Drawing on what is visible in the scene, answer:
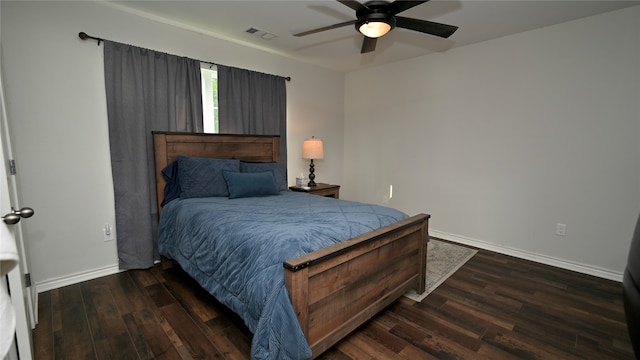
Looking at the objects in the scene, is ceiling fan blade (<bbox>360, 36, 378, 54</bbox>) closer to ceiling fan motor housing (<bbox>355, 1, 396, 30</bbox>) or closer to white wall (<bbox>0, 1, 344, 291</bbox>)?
ceiling fan motor housing (<bbox>355, 1, 396, 30</bbox>)

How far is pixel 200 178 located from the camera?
301cm

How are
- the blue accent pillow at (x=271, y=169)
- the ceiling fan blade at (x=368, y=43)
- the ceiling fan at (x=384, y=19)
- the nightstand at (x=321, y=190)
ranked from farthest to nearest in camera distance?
1. the nightstand at (x=321, y=190)
2. the blue accent pillow at (x=271, y=169)
3. the ceiling fan blade at (x=368, y=43)
4. the ceiling fan at (x=384, y=19)

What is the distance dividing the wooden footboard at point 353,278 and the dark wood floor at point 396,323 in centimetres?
17

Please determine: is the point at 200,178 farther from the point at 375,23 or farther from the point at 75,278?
the point at 375,23

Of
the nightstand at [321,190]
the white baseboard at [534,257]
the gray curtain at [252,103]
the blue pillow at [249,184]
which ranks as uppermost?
the gray curtain at [252,103]

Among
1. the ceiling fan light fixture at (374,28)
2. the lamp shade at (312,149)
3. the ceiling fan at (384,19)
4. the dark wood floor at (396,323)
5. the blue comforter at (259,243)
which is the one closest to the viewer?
the blue comforter at (259,243)

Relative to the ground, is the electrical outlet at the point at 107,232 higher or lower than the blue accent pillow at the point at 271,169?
lower

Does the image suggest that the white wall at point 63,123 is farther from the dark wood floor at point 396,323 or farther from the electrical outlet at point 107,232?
the dark wood floor at point 396,323

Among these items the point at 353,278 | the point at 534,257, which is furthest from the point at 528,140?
the point at 353,278

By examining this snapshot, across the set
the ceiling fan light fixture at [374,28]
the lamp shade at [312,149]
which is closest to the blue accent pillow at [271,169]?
the lamp shade at [312,149]

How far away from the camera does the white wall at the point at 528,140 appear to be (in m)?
2.79

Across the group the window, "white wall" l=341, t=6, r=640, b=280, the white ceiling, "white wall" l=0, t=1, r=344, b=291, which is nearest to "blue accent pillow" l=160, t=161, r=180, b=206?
"white wall" l=0, t=1, r=344, b=291

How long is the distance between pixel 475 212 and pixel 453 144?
902 mm

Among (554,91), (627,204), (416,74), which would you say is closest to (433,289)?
(627,204)
